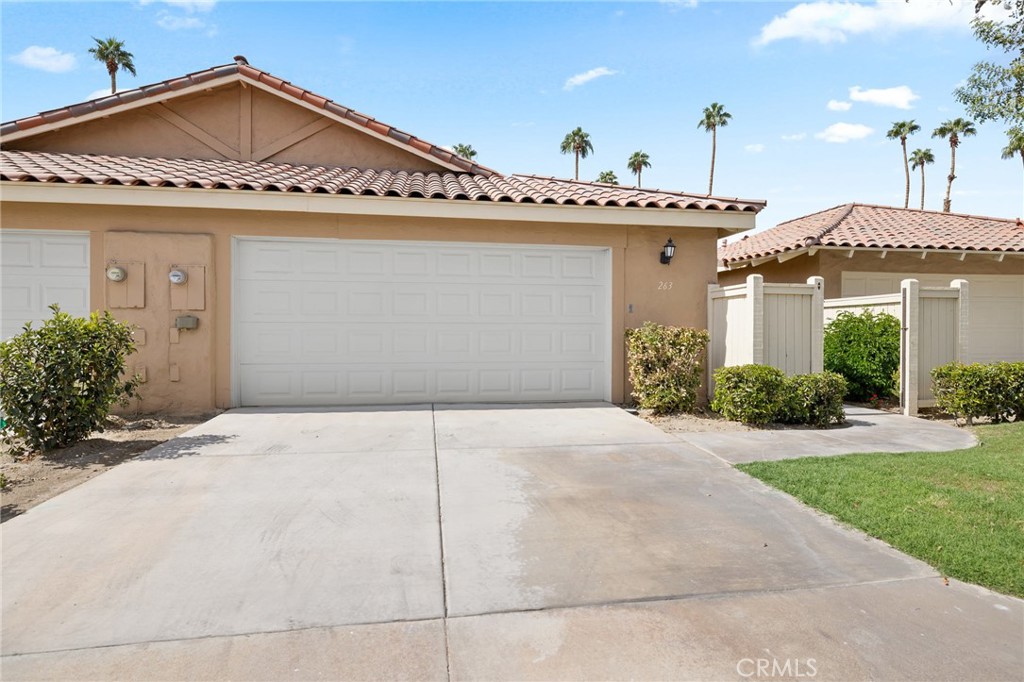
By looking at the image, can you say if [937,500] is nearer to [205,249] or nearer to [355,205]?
[355,205]

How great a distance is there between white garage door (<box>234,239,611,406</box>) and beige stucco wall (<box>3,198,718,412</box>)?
0.19 m

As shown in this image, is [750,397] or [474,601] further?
[750,397]

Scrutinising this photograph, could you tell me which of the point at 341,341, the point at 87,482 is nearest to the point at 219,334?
the point at 341,341

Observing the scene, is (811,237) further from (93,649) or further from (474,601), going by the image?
(93,649)

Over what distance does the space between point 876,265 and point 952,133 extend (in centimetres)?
3691

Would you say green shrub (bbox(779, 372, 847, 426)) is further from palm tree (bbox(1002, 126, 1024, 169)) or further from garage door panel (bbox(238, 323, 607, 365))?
palm tree (bbox(1002, 126, 1024, 169))

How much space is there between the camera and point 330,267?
328 inches

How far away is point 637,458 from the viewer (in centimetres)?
557

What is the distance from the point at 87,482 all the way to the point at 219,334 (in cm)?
357

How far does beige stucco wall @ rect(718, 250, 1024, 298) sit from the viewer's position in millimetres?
11688

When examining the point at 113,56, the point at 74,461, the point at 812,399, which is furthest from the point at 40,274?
the point at 113,56

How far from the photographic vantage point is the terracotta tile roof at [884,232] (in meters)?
11.5

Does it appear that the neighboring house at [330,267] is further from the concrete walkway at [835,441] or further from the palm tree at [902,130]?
the palm tree at [902,130]

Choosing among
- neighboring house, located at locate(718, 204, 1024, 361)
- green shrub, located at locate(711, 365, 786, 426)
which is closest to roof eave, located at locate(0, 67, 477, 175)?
green shrub, located at locate(711, 365, 786, 426)
